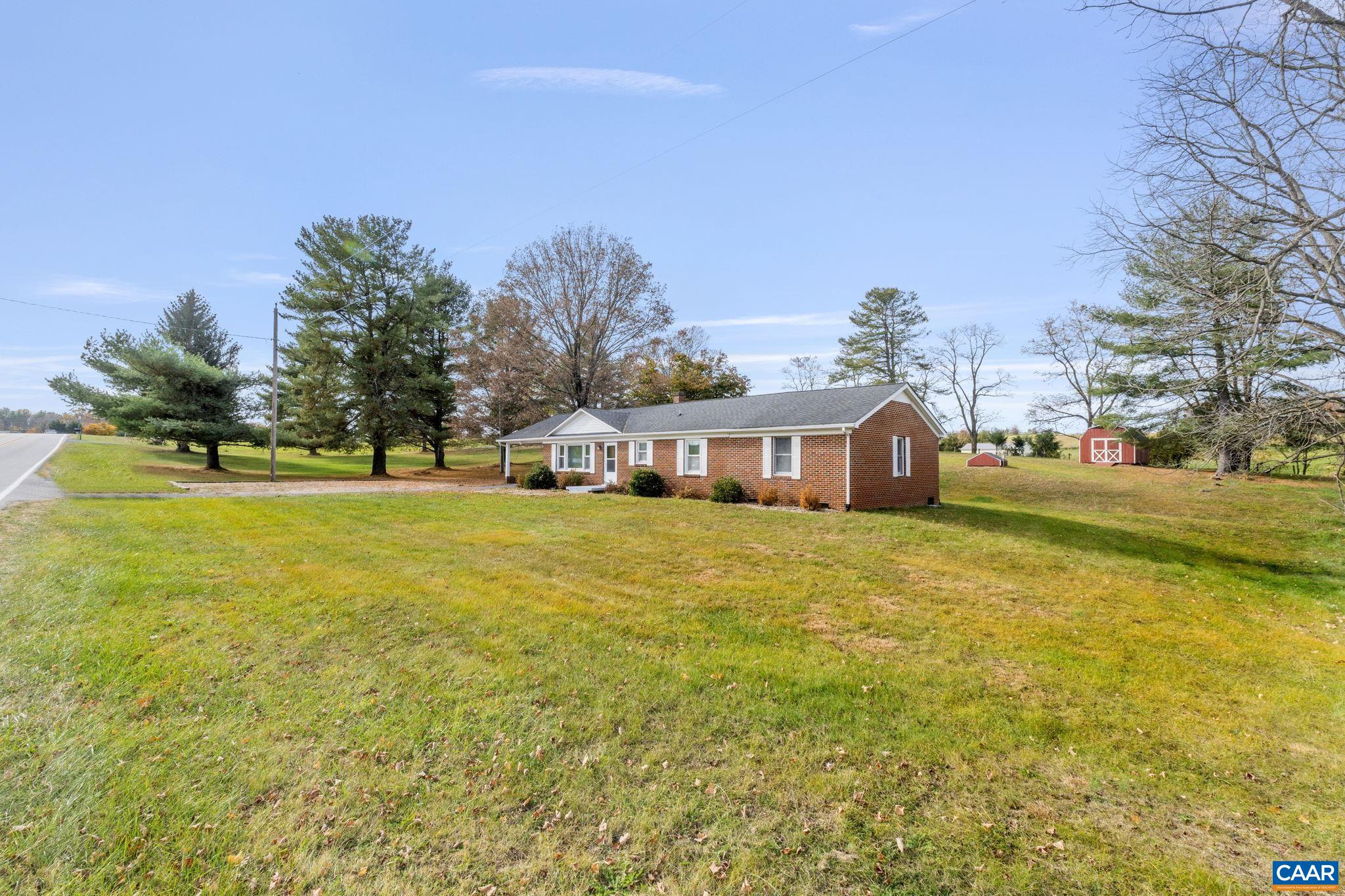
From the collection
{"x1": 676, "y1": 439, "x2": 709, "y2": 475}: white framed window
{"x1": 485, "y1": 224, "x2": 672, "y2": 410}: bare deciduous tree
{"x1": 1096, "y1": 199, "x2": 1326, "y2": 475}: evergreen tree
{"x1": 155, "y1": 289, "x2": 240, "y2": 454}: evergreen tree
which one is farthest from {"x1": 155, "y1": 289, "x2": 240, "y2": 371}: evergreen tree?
{"x1": 1096, "y1": 199, "x2": 1326, "y2": 475}: evergreen tree

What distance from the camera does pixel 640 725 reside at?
4.37 metres

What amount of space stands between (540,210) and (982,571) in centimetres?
1642

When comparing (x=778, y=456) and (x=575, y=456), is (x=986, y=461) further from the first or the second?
(x=575, y=456)

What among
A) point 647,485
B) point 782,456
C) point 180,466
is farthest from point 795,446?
point 180,466

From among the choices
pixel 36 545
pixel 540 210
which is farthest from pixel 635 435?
pixel 36 545

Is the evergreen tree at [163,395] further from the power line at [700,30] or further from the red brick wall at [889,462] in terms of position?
the red brick wall at [889,462]

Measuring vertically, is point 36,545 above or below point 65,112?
below

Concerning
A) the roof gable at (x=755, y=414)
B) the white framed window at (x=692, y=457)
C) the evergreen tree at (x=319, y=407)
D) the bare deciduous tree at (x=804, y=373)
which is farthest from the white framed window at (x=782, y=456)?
the bare deciduous tree at (x=804, y=373)

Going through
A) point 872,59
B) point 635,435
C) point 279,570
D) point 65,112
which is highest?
point 65,112

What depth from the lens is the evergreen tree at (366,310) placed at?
30984mm

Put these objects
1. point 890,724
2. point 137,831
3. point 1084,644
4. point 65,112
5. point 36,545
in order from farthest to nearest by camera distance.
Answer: point 65,112, point 36,545, point 1084,644, point 890,724, point 137,831

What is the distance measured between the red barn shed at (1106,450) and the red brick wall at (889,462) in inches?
743

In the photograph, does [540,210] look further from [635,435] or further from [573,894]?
[573,894]

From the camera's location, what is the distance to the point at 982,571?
10172 mm
